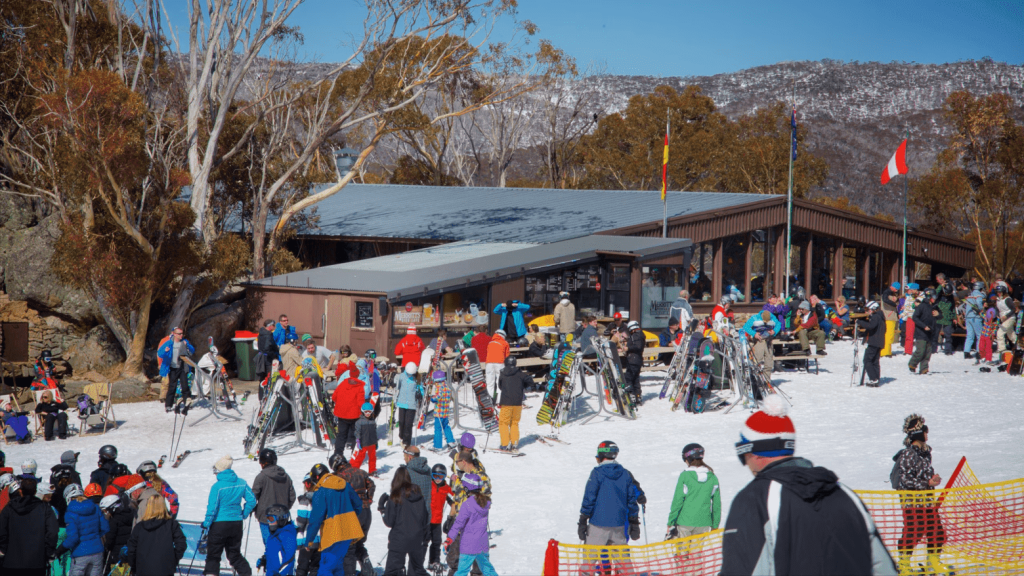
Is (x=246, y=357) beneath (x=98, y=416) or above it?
above

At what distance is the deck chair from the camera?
13664mm

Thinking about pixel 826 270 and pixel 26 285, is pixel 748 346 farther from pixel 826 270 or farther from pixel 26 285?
pixel 26 285

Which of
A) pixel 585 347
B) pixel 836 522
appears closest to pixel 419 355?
Answer: pixel 585 347

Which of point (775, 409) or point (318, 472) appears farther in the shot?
point (318, 472)

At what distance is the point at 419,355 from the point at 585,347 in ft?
10.4

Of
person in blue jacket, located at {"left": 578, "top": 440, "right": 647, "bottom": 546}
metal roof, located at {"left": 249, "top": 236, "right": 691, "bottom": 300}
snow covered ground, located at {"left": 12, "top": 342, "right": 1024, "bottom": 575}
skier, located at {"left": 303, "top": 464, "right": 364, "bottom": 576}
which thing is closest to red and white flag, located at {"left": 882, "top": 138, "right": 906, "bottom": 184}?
metal roof, located at {"left": 249, "top": 236, "right": 691, "bottom": 300}

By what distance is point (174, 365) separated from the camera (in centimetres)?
1495

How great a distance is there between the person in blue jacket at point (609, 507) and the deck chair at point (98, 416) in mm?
9771

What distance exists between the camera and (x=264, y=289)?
20812 mm

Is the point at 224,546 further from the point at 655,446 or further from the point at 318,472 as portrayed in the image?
the point at 655,446

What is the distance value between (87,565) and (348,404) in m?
4.56

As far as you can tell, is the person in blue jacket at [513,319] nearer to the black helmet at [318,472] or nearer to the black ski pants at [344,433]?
the black ski pants at [344,433]

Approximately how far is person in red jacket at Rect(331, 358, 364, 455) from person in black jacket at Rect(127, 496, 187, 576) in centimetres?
462

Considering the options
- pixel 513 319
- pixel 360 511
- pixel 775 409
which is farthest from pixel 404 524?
pixel 513 319
